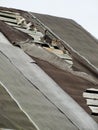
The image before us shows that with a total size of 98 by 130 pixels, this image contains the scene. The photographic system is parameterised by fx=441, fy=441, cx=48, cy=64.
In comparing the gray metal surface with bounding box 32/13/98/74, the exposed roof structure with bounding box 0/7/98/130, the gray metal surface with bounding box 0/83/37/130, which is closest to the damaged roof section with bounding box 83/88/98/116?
the exposed roof structure with bounding box 0/7/98/130

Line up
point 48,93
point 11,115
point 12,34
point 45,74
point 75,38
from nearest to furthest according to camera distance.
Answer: point 11,115, point 48,93, point 45,74, point 12,34, point 75,38

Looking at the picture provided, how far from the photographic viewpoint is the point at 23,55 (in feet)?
30.6

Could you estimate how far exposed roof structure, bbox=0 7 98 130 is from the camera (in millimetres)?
6613

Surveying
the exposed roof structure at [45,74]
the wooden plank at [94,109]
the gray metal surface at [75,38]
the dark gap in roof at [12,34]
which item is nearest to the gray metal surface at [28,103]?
the exposed roof structure at [45,74]

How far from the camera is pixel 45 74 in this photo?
8.73 metres

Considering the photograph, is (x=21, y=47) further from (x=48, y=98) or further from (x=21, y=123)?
(x=21, y=123)

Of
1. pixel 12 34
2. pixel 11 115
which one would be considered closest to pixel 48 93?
pixel 11 115

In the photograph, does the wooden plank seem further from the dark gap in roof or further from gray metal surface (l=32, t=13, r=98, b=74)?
the dark gap in roof

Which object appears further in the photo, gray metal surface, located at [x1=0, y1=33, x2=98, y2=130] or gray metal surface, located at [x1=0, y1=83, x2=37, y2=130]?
gray metal surface, located at [x1=0, y1=33, x2=98, y2=130]

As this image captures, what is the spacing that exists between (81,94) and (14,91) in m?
1.71

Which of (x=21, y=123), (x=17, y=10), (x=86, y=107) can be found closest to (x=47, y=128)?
(x=21, y=123)

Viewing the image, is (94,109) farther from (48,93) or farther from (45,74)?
(45,74)

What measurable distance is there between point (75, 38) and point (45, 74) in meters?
3.41

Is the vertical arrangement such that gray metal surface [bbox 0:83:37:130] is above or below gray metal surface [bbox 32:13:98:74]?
above
